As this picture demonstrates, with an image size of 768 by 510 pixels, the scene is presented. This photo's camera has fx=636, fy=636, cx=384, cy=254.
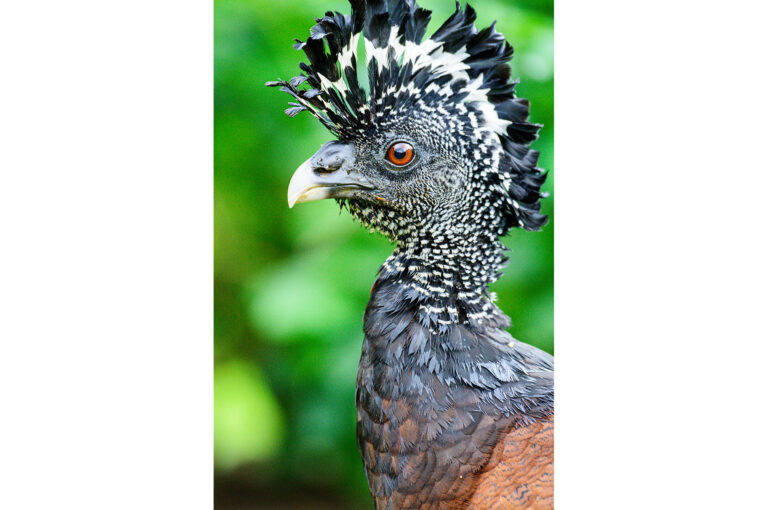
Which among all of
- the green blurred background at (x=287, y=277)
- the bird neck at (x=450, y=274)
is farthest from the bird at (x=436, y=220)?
the green blurred background at (x=287, y=277)

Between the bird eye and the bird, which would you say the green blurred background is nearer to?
the bird

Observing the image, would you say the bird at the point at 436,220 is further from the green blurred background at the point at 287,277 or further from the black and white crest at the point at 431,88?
the green blurred background at the point at 287,277

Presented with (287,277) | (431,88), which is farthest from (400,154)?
(287,277)

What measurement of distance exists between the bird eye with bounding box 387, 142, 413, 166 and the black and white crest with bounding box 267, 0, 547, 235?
63 millimetres

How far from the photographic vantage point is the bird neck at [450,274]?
5.37 feet

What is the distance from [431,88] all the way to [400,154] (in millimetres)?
178

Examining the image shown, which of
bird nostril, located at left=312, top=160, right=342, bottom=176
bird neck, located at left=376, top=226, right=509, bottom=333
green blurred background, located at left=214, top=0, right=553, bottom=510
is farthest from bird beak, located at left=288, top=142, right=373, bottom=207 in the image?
green blurred background, located at left=214, top=0, right=553, bottom=510

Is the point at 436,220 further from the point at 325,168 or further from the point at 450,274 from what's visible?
the point at 325,168

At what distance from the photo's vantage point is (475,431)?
158 cm

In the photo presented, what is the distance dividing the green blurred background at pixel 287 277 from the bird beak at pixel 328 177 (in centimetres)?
34

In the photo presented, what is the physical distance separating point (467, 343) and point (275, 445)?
0.81m

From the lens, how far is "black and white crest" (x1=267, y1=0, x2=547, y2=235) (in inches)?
59.9

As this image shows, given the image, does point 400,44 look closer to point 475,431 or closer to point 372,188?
point 372,188
